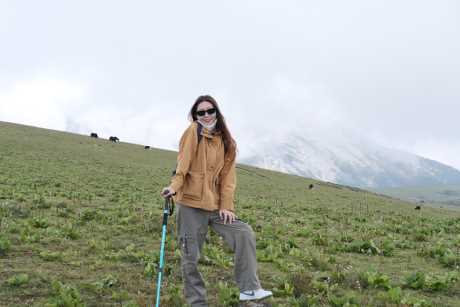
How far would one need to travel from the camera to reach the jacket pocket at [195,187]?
6781mm

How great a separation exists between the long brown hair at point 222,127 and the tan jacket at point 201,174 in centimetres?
15

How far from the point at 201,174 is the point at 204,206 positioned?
1.69ft

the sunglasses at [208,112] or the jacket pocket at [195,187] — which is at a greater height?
the sunglasses at [208,112]

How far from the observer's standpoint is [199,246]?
7008mm

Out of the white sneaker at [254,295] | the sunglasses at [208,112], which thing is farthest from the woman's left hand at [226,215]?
the sunglasses at [208,112]

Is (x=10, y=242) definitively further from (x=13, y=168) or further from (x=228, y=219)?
(x=13, y=168)

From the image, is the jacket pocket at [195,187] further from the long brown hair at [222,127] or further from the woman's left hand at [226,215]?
the long brown hair at [222,127]

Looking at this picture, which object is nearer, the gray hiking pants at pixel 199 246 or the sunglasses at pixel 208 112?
the gray hiking pants at pixel 199 246

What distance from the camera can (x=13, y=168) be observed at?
32312 mm

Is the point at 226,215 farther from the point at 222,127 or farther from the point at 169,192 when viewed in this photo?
the point at 222,127

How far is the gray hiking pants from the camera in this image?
683cm

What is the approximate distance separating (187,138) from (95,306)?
3.34 m

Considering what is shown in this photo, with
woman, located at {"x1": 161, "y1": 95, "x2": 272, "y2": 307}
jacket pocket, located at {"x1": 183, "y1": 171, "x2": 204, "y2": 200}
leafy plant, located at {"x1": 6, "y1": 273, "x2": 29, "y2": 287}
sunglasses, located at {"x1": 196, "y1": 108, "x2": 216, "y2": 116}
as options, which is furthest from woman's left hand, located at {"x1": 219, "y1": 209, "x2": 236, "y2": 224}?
leafy plant, located at {"x1": 6, "y1": 273, "x2": 29, "y2": 287}

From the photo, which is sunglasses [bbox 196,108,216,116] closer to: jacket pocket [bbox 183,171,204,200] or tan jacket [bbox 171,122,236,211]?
tan jacket [bbox 171,122,236,211]
